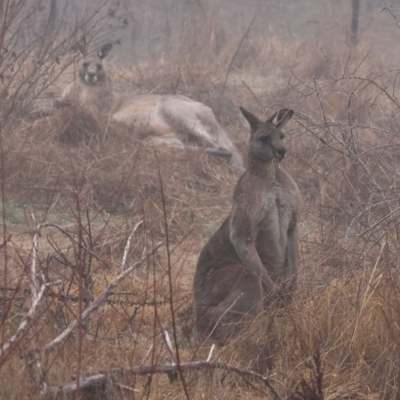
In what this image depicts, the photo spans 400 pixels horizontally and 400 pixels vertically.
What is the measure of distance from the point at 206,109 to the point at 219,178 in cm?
220

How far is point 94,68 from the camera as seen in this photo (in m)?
13.0

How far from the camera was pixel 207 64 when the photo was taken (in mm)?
16406

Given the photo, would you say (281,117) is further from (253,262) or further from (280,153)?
(253,262)

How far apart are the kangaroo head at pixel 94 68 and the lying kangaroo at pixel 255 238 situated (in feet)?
25.6

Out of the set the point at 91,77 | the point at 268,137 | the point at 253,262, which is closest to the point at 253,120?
the point at 268,137

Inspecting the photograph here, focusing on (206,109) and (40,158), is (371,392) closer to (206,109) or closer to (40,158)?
(40,158)

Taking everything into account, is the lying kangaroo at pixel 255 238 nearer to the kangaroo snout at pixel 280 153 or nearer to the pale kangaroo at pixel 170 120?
the kangaroo snout at pixel 280 153

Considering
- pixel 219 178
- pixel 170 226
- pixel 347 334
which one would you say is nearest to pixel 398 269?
pixel 347 334

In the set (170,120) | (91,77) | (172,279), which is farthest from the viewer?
(91,77)

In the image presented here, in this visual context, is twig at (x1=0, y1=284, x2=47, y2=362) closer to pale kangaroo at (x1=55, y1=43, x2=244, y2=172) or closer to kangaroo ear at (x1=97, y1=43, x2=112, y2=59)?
pale kangaroo at (x1=55, y1=43, x2=244, y2=172)

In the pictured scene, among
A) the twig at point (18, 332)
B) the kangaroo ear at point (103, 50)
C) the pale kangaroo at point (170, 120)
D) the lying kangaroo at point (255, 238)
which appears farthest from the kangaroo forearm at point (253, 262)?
the kangaroo ear at point (103, 50)

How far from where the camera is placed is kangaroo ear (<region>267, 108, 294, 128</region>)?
5.21m

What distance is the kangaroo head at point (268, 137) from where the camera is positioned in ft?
17.1

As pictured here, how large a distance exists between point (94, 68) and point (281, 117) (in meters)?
8.14
